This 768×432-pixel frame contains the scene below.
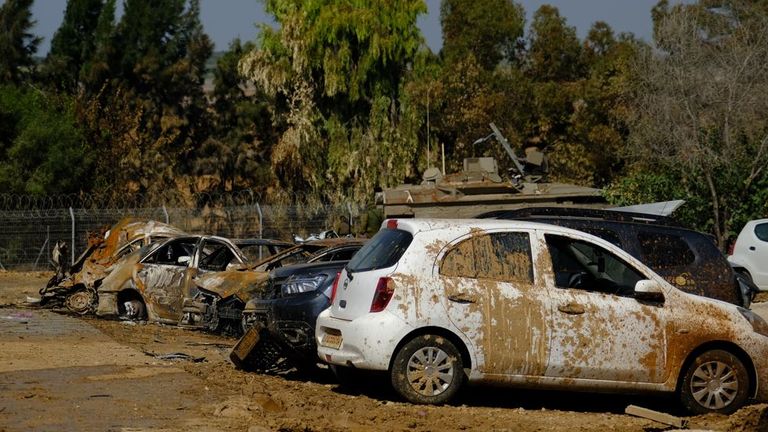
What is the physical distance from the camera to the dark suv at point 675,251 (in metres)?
12.8

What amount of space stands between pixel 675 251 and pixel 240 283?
594 centimetres

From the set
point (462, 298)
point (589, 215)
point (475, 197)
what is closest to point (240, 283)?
point (589, 215)

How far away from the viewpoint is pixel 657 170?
34281 millimetres

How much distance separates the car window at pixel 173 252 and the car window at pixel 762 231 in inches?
449

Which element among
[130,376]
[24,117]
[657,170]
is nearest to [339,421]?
[130,376]

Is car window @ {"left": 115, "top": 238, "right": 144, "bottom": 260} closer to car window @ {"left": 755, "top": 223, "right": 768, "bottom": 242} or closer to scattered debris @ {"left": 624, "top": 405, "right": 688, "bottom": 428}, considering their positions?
scattered debris @ {"left": 624, "top": 405, "right": 688, "bottom": 428}

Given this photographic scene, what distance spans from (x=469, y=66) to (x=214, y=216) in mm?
9946

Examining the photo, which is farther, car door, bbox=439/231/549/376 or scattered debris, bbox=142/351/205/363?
scattered debris, bbox=142/351/205/363

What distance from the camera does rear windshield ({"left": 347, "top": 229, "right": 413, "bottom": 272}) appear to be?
10875 mm

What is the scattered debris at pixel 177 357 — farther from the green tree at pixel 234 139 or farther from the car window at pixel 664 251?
the green tree at pixel 234 139

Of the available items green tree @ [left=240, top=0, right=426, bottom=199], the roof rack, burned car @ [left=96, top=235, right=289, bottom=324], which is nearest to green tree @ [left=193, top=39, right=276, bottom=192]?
green tree @ [left=240, top=0, right=426, bottom=199]

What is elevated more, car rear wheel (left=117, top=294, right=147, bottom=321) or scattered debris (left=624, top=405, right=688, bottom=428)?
car rear wheel (left=117, top=294, right=147, bottom=321)

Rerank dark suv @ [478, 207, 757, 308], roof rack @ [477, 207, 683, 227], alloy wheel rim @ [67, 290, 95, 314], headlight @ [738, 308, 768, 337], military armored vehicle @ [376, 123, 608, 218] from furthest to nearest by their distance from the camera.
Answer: military armored vehicle @ [376, 123, 608, 218] < alloy wheel rim @ [67, 290, 95, 314] < roof rack @ [477, 207, 683, 227] < dark suv @ [478, 207, 757, 308] < headlight @ [738, 308, 768, 337]

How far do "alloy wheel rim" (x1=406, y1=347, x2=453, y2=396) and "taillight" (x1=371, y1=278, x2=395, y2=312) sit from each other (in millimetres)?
508
